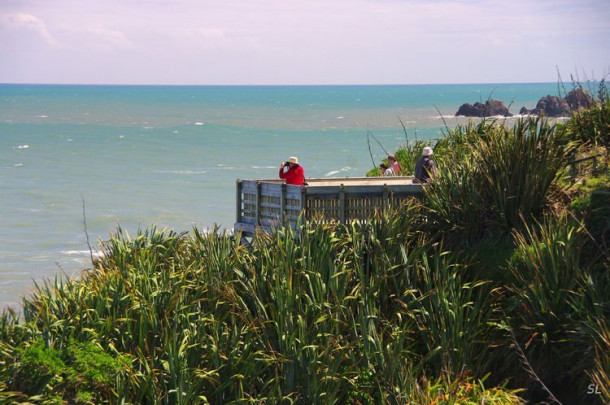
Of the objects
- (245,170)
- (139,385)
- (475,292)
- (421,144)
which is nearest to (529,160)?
(475,292)

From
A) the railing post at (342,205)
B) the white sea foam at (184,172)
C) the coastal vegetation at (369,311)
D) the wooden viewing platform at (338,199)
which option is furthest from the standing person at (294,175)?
the white sea foam at (184,172)

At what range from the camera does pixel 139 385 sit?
12117mm

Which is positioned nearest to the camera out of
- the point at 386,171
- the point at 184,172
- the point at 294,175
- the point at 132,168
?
the point at 294,175

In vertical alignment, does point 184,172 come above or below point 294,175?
below

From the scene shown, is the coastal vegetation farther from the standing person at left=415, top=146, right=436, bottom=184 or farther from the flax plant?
the standing person at left=415, top=146, right=436, bottom=184

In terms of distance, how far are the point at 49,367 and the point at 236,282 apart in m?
3.70

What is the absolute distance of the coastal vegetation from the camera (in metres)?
12.2

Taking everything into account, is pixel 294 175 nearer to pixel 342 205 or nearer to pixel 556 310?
pixel 342 205

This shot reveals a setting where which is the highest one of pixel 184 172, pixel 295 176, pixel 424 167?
pixel 424 167

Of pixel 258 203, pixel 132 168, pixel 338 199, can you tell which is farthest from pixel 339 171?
pixel 338 199

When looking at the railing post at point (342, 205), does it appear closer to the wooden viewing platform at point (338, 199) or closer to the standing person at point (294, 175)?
the wooden viewing platform at point (338, 199)

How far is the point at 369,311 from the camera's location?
13812mm

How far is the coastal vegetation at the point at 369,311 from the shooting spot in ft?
40.2

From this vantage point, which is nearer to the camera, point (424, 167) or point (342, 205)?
point (342, 205)
